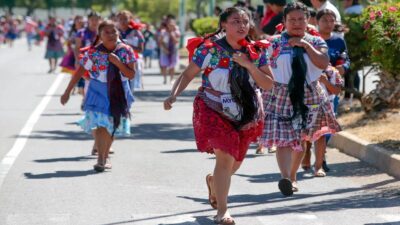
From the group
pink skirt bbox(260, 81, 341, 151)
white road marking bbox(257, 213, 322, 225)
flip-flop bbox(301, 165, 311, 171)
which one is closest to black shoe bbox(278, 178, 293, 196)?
pink skirt bbox(260, 81, 341, 151)

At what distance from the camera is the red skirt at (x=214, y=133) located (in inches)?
363

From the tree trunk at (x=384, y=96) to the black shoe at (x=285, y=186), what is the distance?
218 inches

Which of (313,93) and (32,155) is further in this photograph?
(32,155)

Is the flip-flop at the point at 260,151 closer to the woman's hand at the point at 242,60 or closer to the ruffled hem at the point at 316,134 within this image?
the ruffled hem at the point at 316,134

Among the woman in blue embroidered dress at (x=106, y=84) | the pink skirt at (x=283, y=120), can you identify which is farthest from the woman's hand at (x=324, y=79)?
the woman in blue embroidered dress at (x=106, y=84)

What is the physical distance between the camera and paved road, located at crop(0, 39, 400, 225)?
958 centimetres

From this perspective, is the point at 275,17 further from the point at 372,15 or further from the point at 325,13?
the point at 325,13

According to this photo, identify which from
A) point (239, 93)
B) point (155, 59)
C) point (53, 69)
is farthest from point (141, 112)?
A: point (155, 59)

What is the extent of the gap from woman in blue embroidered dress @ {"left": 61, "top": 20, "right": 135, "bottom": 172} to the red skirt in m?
3.48

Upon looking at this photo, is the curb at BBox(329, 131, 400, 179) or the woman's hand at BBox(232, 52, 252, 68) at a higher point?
the woman's hand at BBox(232, 52, 252, 68)

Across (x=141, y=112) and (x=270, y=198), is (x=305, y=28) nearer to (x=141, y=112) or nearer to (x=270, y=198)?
(x=270, y=198)

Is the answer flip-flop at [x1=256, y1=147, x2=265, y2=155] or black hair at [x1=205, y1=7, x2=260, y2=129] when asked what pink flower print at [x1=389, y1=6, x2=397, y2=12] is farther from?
black hair at [x1=205, y1=7, x2=260, y2=129]

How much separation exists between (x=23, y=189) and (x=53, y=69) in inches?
1047

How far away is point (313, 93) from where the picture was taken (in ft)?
35.7
